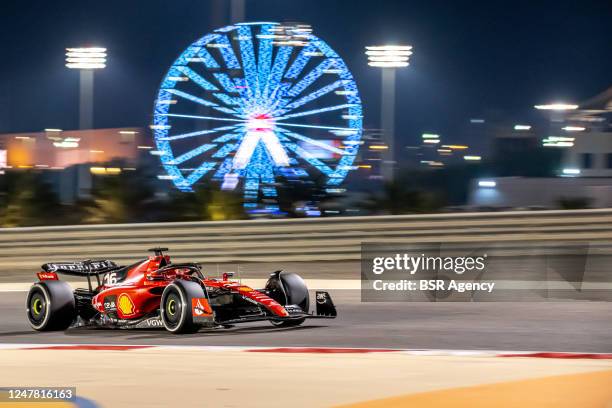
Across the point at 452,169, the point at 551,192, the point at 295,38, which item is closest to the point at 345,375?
the point at 295,38

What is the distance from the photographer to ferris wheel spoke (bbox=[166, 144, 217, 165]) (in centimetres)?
3428

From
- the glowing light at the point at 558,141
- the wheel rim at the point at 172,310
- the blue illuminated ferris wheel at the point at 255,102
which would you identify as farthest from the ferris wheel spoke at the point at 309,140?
the glowing light at the point at 558,141

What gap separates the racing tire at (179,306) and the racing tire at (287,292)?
118 centimetres

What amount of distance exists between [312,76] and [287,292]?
23.0 m

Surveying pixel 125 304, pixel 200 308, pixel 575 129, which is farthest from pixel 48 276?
pixel 575 129

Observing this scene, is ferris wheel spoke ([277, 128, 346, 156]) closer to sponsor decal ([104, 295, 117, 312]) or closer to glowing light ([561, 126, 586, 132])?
sponsor decal ([104, 295, 117, 312])

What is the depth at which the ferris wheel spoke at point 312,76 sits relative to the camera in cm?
3431

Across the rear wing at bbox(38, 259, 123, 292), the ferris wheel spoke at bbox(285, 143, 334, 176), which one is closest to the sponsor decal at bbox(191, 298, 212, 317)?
the rear wing at bbox(38, 259, 123, 292)

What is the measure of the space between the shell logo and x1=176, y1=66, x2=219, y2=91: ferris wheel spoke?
73.1 feet

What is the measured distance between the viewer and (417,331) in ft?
38.7

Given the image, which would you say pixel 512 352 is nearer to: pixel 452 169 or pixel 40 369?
pixel 40 369

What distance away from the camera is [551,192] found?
4809cm

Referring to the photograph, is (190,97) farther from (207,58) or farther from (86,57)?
(86,57)

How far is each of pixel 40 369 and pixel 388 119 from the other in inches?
1048
